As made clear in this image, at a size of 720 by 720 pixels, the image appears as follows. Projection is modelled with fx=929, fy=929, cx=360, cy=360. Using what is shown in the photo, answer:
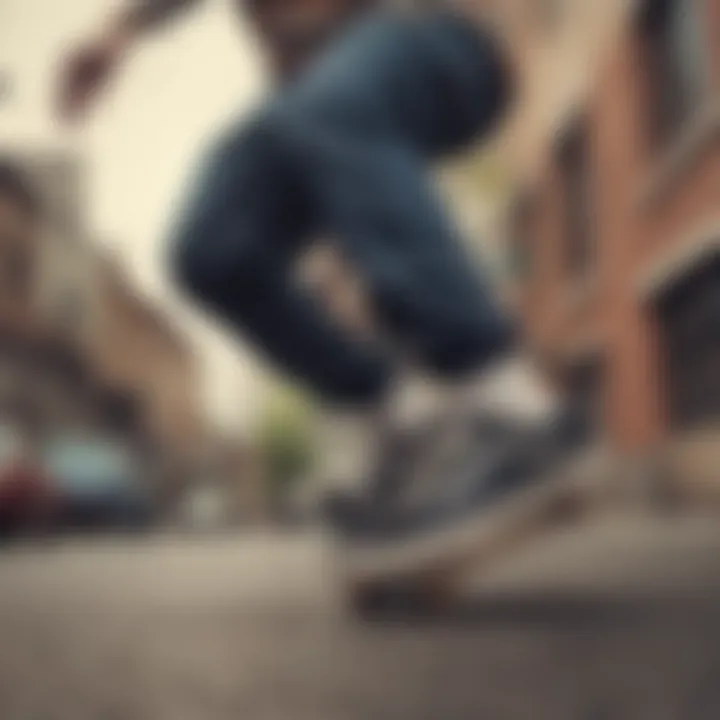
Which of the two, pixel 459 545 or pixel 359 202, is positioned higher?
pixel 359 202

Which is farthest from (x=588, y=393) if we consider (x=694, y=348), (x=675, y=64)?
(x=675, y=64)

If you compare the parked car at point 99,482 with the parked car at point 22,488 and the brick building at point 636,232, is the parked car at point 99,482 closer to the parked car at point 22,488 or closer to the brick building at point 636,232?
the parked car at point 22,488

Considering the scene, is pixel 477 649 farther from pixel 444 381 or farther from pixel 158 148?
pixel 158 148

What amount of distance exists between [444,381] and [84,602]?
8.4 inches

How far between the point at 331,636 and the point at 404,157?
9.4 inches

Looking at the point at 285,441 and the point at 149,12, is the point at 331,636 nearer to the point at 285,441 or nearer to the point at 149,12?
the point at 285,441

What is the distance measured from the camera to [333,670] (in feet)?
1.40

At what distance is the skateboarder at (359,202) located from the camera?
1.47 ft

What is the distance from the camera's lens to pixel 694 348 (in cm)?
44

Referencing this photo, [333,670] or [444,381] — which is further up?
[444,381]

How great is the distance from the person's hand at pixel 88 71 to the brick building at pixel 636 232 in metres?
0.22

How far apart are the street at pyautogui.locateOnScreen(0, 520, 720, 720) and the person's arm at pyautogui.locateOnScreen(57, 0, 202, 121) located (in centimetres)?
24

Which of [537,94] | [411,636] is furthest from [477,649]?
[537,94]

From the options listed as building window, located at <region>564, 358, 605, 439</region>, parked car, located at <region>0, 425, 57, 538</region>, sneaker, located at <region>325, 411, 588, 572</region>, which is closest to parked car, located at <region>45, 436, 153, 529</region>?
parked car, located at <region>0, 425, 57, 538</region>
